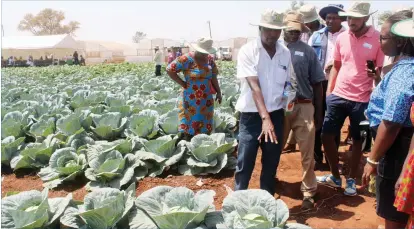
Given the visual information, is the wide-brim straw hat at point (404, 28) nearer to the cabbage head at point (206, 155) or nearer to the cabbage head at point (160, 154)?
the cabbage head at point (206, 155)

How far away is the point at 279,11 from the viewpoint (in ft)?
9.84

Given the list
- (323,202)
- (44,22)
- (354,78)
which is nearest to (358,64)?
(354,78)

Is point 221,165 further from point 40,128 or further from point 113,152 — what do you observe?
point 40,128

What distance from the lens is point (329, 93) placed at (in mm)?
3875

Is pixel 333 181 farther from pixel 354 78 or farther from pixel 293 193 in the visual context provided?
pixel 354 78

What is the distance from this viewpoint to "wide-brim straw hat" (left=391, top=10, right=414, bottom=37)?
6.75 ft

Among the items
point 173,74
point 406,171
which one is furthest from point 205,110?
point 406,171

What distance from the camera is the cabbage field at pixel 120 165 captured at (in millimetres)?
2510

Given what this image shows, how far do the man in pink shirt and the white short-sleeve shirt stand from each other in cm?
81

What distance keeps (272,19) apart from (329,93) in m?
1.27

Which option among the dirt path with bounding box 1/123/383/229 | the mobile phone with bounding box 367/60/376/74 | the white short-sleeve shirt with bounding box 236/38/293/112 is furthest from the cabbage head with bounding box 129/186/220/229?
the mobile phone with bounding box 367/60/376/74

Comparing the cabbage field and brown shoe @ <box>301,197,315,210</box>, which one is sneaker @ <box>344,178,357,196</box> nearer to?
brown shoe @ <box>301,197,315,210</box>

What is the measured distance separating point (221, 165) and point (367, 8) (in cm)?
215

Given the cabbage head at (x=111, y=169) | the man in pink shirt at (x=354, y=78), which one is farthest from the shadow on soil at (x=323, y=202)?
the cabbage head at (x=111, y=169)
